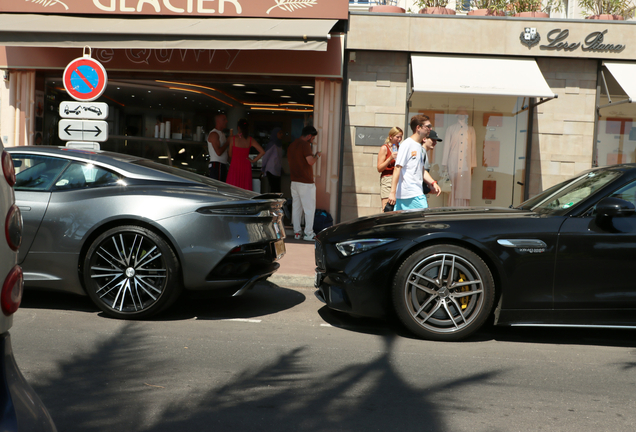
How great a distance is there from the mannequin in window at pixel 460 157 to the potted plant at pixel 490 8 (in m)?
1.75

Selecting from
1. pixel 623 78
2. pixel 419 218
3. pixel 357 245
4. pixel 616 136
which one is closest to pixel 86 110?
pixel 357 245

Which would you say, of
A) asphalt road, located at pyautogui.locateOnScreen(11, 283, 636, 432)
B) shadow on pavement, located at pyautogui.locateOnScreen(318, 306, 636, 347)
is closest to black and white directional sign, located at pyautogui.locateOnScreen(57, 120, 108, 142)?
asphalt road, located at pyautogui.locateOnScreen(11, 283, 636, 432)

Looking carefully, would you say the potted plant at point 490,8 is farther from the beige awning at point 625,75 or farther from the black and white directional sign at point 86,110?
the black and white directional sign at point 86,110

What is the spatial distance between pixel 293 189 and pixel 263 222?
5006 mm

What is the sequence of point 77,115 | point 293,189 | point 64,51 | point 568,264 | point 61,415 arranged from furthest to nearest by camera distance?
1. point 64,51
2. point 293,189
3. point 77,115
4. point 568,264
5. point 61,415

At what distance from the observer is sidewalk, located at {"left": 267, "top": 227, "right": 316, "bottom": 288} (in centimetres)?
693

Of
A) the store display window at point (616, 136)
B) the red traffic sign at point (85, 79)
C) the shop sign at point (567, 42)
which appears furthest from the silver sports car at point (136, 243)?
the store display window at point (616, 136)

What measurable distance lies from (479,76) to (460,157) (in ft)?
5.25

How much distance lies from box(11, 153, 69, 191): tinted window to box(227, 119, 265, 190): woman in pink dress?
5757 millimetres

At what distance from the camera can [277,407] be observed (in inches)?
128

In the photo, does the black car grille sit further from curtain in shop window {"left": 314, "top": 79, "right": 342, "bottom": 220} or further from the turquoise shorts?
curtain in shop window {"left": 314, "top": 79, "right": 342, "bottom": 220}

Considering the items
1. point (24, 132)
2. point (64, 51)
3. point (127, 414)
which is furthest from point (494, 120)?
point (127, 414)

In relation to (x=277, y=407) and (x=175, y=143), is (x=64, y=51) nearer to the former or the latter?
(x=175, y=143)

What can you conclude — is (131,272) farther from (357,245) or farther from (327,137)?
(327,137)
